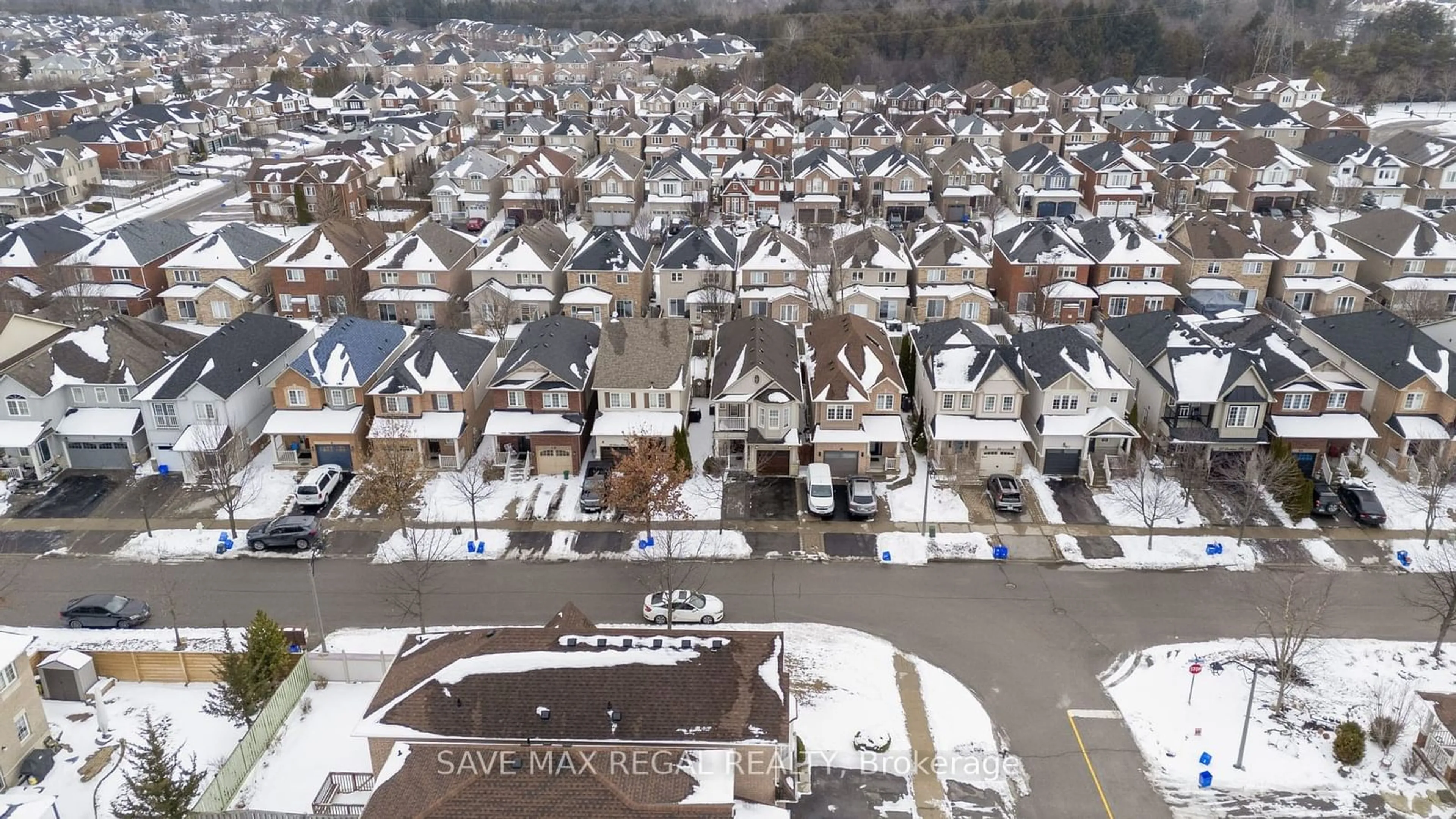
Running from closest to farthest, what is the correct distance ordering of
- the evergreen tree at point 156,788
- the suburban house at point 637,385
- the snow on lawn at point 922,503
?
the evergreen tree at point 156,788 → the snow on lawn at point 922,503 → the suburban house at point 637,385

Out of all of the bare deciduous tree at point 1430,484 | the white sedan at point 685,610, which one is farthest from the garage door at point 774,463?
the bare deciduous tree at point 1430,484

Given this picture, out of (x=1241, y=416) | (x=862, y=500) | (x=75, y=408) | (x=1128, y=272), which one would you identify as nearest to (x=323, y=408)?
(x=75, y=408)

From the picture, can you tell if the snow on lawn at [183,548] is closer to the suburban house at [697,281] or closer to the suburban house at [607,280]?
the suburban house at [607,280]

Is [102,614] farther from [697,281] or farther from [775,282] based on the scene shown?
[775,282]

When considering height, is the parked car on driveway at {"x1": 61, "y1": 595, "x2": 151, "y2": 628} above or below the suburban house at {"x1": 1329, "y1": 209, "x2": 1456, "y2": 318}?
below

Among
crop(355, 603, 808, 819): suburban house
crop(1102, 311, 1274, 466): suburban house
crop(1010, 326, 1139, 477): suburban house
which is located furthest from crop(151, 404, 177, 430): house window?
crop(1102, 311, 1274, 466): suburban house

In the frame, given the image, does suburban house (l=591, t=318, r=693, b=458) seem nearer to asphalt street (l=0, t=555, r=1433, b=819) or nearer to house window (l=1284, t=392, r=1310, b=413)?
asphalt street (l=0, t=555, r=1433, b=819)
